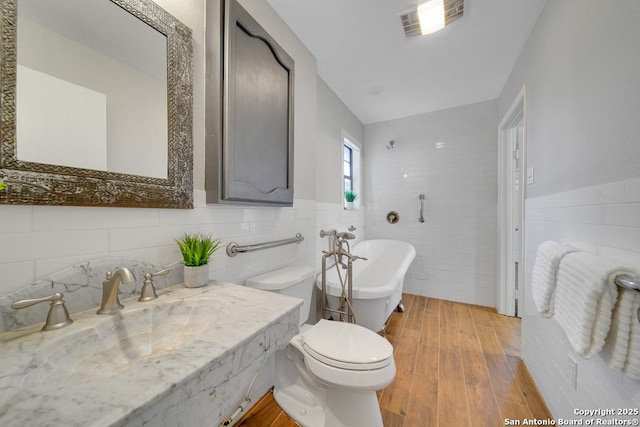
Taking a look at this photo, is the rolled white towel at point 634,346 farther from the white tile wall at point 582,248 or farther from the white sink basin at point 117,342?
the white sink basin at point 117,342

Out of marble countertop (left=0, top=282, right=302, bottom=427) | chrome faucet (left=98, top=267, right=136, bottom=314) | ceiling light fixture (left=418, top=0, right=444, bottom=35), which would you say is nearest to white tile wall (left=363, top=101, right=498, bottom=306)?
ceiling light fixture (left=418, top=0, right=444, bottom=35)

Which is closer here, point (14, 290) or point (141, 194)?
point (14, 290)

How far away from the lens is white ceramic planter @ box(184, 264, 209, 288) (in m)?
0.96

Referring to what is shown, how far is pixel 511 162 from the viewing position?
2.45 metres

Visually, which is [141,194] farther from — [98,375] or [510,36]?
[510,36]

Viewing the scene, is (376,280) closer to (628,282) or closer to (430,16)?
(628,282)

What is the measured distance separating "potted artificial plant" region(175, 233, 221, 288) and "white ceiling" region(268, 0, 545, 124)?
1617 mm

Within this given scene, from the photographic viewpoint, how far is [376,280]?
2.86 metres

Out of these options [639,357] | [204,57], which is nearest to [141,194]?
[204,57]

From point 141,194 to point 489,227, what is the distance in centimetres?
330

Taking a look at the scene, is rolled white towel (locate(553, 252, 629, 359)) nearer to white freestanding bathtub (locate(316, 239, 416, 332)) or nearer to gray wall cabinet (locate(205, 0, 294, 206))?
white freestanding bathtub (locate(316, 239, 416, 332))

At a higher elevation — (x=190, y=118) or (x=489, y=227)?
(x=190, y=118)

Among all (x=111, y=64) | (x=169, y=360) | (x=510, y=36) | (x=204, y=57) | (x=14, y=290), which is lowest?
(x=169, y=360)

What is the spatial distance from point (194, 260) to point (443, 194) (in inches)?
118
